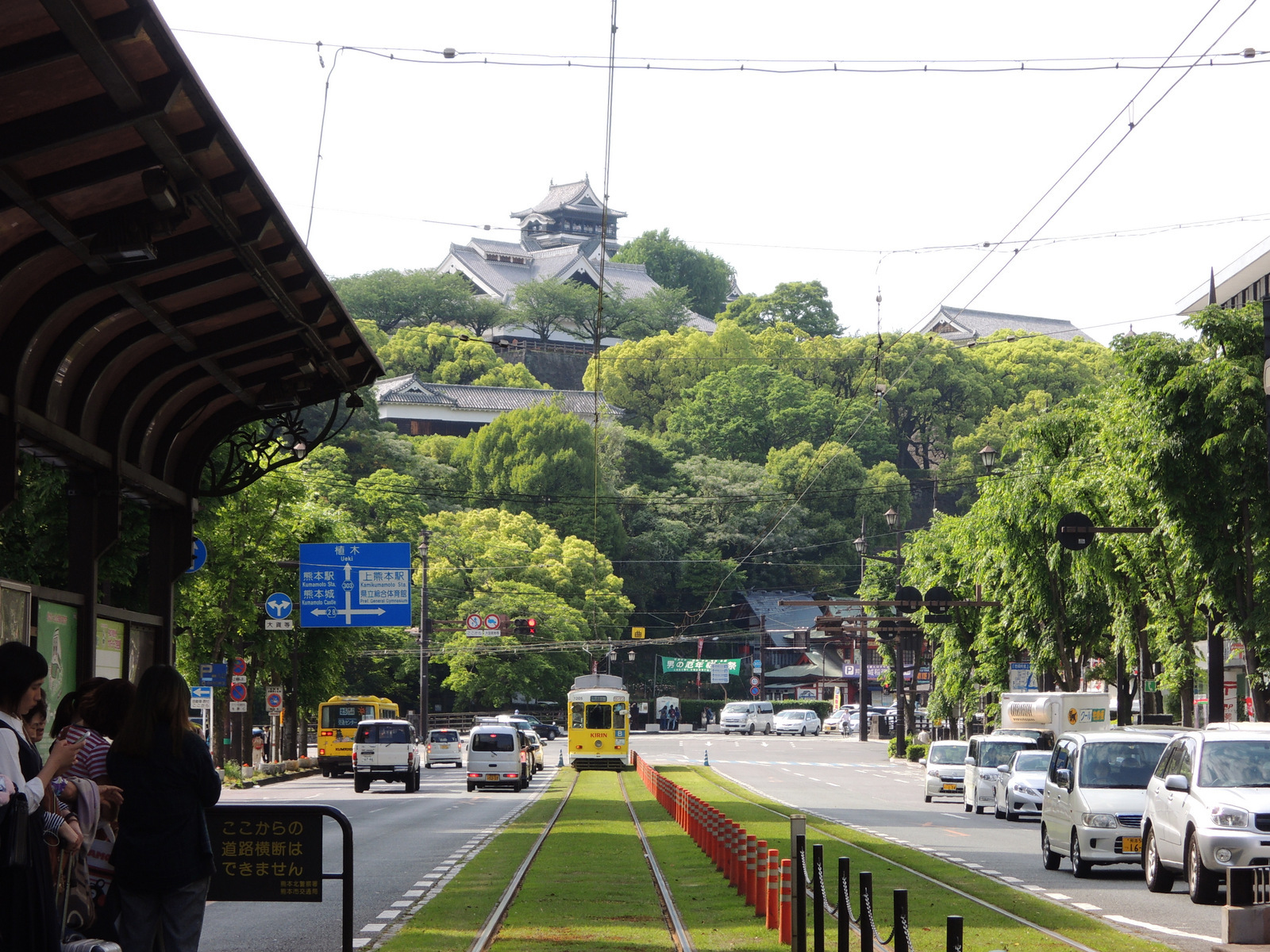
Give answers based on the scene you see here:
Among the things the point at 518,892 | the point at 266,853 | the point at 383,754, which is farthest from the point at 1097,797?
the point at 383,754

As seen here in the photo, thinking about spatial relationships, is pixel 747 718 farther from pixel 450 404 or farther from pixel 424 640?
pixel 424 640

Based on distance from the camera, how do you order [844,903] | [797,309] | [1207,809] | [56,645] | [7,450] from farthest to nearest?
[797,309] < [1207,809] < [56,645] < [7,450] < [844,903]

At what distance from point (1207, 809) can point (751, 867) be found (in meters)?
4.56

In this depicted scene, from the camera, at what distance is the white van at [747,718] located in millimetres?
101938

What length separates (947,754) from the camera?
38.9 m

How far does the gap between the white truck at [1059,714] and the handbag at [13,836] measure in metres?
34.6

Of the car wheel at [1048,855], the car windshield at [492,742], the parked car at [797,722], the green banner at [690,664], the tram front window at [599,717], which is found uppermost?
the car wheel at [1048,855]

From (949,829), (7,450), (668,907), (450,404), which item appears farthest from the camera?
(450,404)

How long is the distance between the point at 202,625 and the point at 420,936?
105ft

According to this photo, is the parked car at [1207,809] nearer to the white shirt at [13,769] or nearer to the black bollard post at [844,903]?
the black bollard post at [844,903]

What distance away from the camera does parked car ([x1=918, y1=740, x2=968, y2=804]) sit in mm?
37438

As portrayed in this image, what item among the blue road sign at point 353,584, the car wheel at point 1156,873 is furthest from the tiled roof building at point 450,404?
the car wheel at point 1156,873

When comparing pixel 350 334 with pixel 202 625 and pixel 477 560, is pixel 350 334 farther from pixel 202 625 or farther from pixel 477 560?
pixel 477 560

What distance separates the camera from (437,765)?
221 feet
